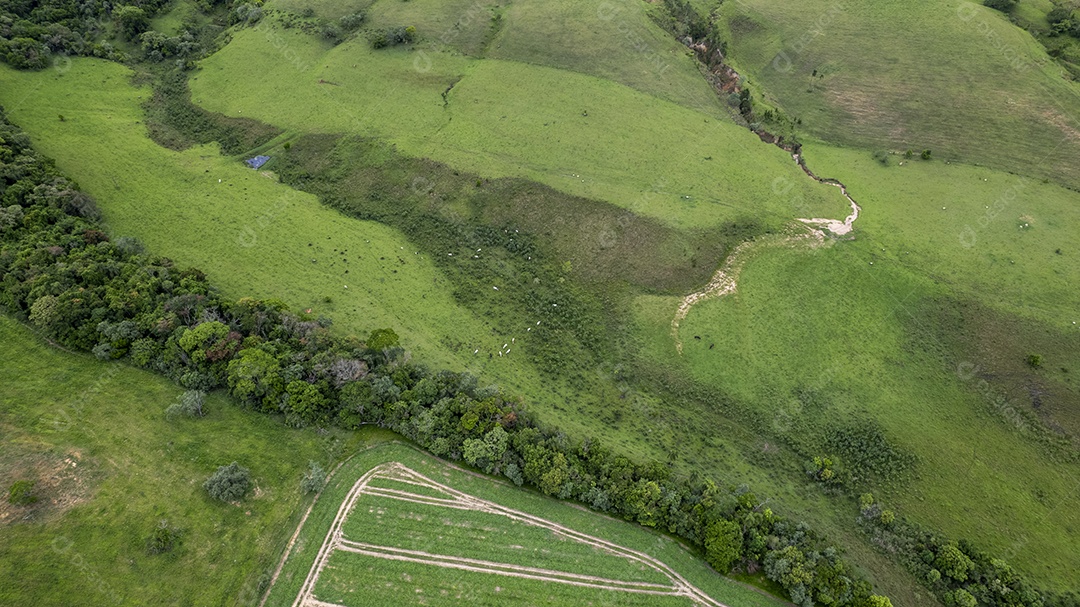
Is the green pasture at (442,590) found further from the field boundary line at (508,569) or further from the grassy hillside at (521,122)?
the grassy hillside at (521,122)

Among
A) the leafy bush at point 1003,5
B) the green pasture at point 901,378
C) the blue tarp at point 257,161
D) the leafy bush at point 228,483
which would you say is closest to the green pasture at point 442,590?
the leafy bush at point 228,483

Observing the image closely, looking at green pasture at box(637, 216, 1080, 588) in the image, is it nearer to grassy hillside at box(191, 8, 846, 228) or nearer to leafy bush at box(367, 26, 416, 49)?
grassy hillside at box(191, 8, 846, 228)

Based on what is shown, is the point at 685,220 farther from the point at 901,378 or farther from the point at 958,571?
the point at 958,571

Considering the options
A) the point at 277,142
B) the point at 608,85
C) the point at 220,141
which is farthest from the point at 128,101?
the point at 608,85

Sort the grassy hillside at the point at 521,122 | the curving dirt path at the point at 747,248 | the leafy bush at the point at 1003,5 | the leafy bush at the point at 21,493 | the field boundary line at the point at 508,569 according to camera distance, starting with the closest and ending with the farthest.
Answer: the leafy bush at the point at 21,493, the field boundary line at the point at 508,569, the curving dirt path at the point at 747,248, the grassy hillside at the point at 521,122, the leafy bush at the point at 1003,5

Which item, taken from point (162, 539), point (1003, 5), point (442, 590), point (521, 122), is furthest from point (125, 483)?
point (1003, 5)

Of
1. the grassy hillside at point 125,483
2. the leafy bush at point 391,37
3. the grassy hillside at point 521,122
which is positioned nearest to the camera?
the grassy hillside at point 125,483

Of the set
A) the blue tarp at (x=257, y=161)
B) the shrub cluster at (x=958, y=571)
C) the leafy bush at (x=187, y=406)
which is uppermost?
the shrub cluster at (x=958, y=571)
